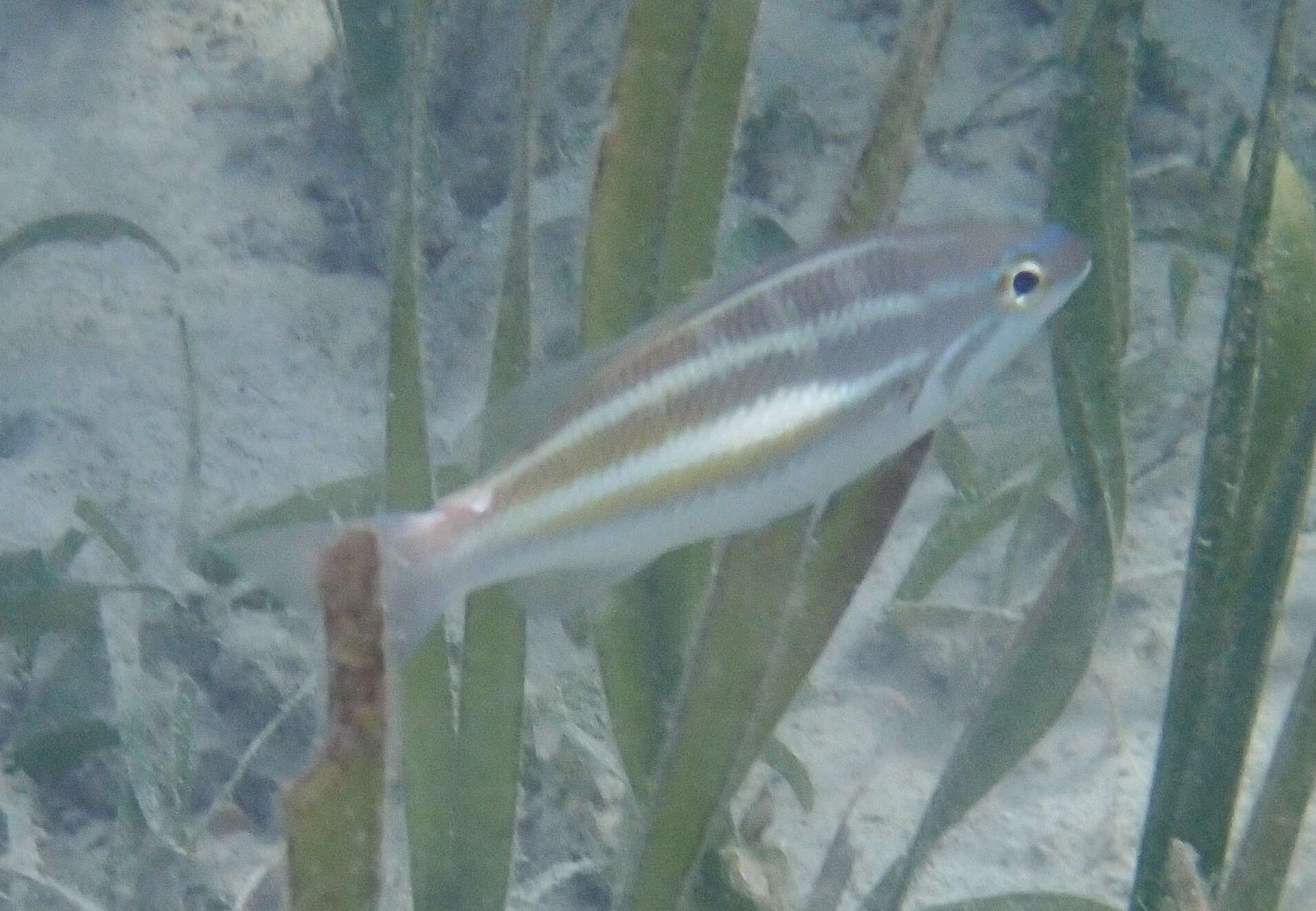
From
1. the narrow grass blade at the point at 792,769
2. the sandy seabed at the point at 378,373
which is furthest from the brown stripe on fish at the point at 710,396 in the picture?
the narrow grass blade at the point at 792,769

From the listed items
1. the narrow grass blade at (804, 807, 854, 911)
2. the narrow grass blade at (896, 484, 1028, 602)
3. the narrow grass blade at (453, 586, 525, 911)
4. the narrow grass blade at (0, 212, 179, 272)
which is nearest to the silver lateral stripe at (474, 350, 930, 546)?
the narrow grass blade at (453, 586, 525, 911)

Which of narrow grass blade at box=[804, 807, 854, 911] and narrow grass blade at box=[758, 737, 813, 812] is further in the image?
narrow grass blade at box=[758, 737, 813, 812]

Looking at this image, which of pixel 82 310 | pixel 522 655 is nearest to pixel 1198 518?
pixel 522 655

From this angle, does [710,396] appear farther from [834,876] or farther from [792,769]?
[792,769]

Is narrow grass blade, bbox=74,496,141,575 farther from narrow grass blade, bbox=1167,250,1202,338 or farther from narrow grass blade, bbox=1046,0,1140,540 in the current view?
narrow grass blade, bbox=1167,250,1202,338

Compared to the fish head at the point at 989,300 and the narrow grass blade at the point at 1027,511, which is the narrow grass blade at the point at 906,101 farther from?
the narrow grass blade at the point at 1027,511

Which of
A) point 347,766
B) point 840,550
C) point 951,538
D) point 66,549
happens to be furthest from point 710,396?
point 66,549
